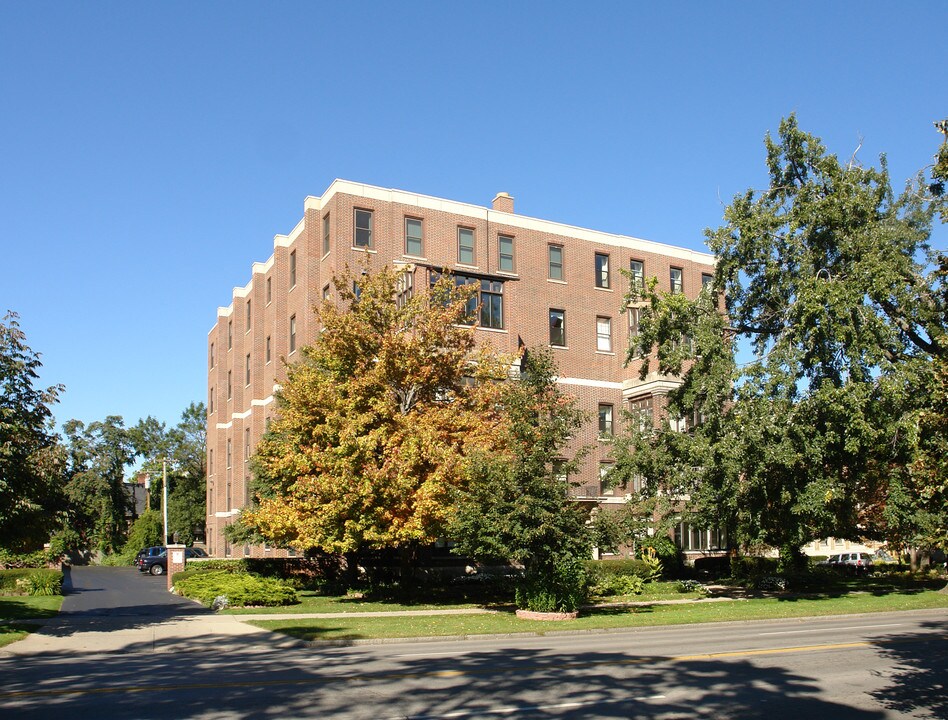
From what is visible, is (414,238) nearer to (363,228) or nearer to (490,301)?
(363,228)

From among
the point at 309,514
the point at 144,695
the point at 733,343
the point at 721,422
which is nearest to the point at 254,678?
the point at 144,695

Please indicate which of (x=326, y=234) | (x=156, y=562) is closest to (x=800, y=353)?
(x=326, y=234)

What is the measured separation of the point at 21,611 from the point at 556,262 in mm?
30528

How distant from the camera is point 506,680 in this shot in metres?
13.7

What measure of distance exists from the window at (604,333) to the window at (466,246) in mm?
8427

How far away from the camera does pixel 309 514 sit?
28422 mm

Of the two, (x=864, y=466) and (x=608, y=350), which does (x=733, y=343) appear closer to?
(x=864, y=466)

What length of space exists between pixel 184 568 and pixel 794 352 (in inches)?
1049

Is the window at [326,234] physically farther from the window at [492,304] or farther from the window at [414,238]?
the window at [492,304]

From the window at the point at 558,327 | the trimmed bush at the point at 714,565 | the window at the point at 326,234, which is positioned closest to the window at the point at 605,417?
the window at the point at 558,327

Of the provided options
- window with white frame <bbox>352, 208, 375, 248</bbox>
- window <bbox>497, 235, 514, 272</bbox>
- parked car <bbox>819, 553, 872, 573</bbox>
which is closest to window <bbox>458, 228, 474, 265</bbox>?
window <bbox>497, 235, 514, 272</bbox>

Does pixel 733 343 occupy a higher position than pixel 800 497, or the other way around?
pixel 733 343

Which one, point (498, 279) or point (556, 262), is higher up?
point (556, 262)

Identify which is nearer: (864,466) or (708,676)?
(708,676)
